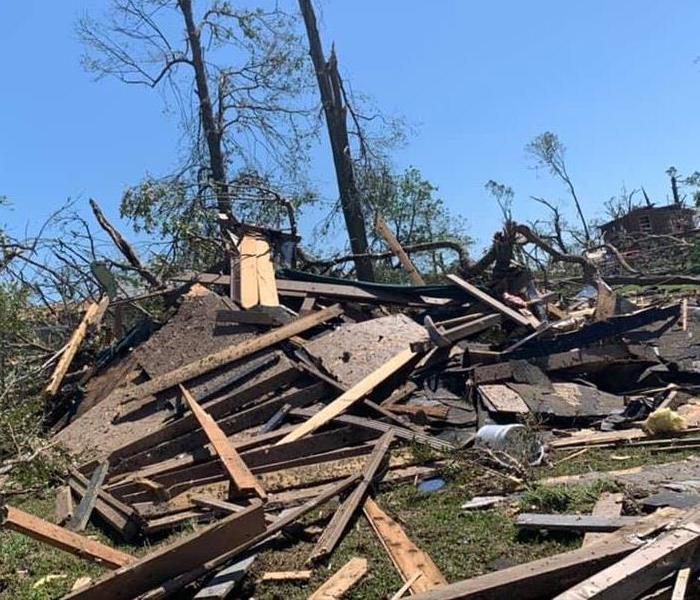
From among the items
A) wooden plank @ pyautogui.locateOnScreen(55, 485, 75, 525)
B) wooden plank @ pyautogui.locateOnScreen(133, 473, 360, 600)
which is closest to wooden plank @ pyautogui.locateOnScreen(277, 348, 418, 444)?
wooden plank @ pyautogui.locateOnScreen(133, 473, 360, 600)

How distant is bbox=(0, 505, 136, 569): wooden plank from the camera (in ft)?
13.0

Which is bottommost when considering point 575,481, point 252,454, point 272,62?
point 575,481

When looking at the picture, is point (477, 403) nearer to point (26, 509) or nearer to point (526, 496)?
point (526, 496)

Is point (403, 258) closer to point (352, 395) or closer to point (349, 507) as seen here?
point (352, 395)

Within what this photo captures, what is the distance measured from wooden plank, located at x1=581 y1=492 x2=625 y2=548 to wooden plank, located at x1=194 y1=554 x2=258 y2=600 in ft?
6.22

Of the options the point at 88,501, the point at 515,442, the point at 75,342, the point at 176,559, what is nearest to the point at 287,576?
the point at 176,559

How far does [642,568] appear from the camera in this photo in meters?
2.83

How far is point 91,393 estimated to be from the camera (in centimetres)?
886

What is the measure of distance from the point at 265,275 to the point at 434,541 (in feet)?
19.6

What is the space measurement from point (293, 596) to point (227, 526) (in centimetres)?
52

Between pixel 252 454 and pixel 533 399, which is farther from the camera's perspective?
pixel 533 399

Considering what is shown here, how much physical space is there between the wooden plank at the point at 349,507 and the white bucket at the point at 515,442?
2.74 ft

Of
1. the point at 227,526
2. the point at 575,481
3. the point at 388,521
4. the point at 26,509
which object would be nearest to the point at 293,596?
the point at 227,526

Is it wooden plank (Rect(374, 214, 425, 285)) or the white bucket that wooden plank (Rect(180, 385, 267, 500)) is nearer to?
the white bucket
